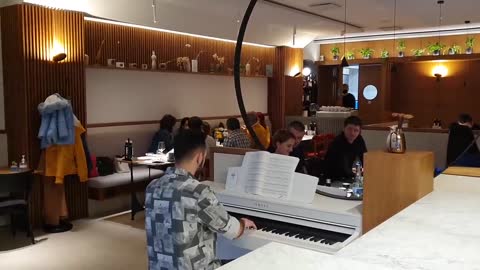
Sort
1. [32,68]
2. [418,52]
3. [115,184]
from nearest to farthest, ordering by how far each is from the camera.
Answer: [32,68], [115,184], [418,52]

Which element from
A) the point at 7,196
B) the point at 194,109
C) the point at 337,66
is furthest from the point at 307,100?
the point at 7,196

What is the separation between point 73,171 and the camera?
19.4 ft

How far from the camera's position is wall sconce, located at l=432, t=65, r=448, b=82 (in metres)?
12.0

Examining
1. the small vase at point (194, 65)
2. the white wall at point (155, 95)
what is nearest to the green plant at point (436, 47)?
the white wall at point (155, 95)

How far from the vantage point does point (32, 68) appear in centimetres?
582

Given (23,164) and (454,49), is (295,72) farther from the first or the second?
(23,164)

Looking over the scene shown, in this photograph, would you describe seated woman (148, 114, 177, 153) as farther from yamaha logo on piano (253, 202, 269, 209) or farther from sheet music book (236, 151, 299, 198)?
yamaha logo on piano (253, 202, 269, 209)

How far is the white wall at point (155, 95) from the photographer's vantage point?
24.0 feet

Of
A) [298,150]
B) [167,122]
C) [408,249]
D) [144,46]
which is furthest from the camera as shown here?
[144,46]

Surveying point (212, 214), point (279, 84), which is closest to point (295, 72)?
point (279, 84)

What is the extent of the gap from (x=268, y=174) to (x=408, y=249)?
63.2 inches

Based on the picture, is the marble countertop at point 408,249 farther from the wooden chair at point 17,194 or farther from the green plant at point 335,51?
the green plant at point 335,51

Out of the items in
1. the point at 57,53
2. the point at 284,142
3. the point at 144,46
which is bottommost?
the point at 284,142

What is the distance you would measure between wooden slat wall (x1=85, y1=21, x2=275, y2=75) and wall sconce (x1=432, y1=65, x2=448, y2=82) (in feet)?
18.2
